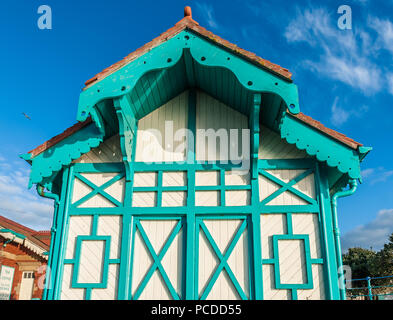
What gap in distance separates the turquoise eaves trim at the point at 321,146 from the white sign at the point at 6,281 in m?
13.5

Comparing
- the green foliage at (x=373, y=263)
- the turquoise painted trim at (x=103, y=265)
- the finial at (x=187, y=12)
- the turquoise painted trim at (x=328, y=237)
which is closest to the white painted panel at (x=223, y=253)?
the turquoise painted trim at (x=328, y=237)

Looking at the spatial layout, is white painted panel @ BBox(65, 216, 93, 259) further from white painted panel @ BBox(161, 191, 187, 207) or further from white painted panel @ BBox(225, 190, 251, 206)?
white painted panel @ BBox(225, 190, 251, 206)

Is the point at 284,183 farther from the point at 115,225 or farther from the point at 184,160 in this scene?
the point at 115,225

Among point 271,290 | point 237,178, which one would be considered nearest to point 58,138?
point 237,178

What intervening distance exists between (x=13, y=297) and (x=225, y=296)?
1301 cm

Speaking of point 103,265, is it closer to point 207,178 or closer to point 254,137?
point 207,178

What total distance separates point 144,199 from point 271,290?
3.04 m

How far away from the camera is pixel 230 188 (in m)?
7.11

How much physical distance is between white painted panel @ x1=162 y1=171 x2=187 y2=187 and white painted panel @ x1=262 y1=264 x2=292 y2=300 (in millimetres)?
2373

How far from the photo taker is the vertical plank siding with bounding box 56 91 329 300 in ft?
21.6

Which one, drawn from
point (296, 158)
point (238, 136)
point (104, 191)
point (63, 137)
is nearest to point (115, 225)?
point (104, 191)

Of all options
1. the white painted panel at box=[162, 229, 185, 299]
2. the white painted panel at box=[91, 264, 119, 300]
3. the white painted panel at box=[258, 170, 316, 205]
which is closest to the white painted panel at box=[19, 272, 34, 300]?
the white painted panel at box=[91, 264, 119, 300]

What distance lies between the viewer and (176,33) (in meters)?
6.60

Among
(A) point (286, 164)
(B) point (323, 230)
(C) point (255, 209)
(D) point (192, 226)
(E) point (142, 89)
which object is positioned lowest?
(B) point (323, 230)
